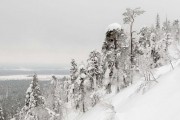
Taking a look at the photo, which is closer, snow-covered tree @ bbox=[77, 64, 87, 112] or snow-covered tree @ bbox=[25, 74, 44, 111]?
snow-covered tree @ bbox=[25, 74, 44, 111]

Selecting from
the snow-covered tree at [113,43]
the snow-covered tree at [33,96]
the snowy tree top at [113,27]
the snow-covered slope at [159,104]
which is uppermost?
the snowy tree top at [113,27]

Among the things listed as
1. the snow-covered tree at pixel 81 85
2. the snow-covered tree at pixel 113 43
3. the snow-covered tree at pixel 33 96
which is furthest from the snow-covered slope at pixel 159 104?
the snow-covered tree at pixel 81 85

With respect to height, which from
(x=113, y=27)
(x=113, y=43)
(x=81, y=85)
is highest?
(x=113, y=27)

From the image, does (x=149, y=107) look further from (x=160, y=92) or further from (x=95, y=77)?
(x=95, y=77)

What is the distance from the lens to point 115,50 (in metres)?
37.5

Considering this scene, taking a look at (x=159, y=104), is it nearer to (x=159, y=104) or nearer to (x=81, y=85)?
(x=159, y=104)

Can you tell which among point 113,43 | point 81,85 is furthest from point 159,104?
point 81,85

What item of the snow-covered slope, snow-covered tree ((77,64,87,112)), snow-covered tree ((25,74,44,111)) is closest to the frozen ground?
the snow-covered slope

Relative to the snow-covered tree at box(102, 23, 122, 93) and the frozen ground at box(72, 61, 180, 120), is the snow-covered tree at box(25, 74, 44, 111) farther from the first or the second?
the frozen ground at box(72, 61, 180, 120)

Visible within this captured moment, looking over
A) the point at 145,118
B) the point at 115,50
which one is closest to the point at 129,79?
the point at 115,50

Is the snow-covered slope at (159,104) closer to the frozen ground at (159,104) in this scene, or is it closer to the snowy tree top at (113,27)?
the frozen ground at (159,104)

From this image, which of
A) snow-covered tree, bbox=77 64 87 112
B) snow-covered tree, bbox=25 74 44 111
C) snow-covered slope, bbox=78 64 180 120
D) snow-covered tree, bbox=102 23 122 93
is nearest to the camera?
snow-covered slope, bbox=78 64 180 120

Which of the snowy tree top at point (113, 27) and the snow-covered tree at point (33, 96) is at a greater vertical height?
the snowy tree top at point (113, 27)

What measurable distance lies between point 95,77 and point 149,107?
3626 centimetres
